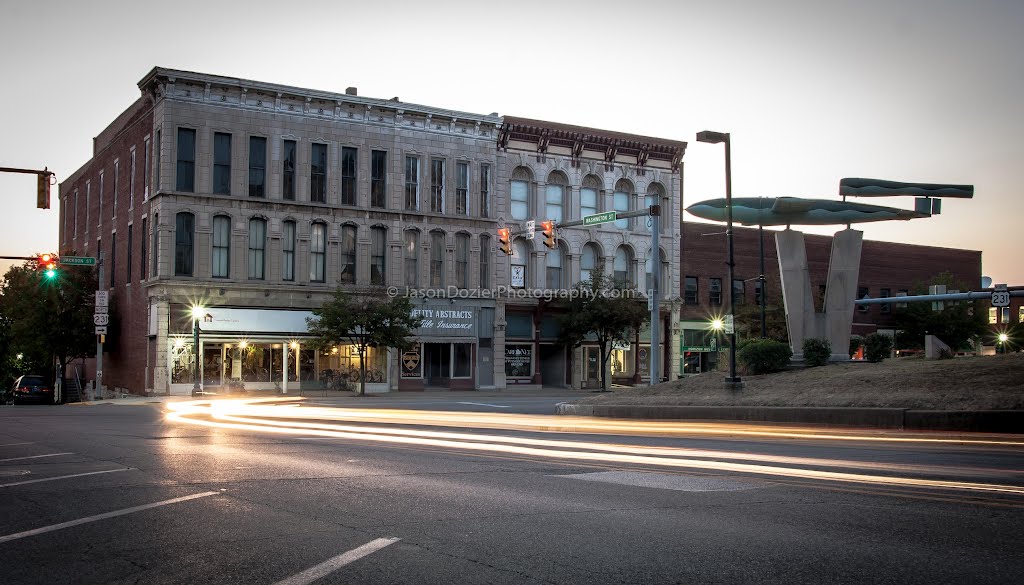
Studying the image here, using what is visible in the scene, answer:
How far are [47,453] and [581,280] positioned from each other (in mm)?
42610

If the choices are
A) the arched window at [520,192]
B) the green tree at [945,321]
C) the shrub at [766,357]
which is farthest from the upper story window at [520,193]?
the green tree at [945,321]

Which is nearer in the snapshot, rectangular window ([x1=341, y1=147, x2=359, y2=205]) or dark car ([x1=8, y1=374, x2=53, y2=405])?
dark car ([x1=8, y1=374, x2=53, y2=405])

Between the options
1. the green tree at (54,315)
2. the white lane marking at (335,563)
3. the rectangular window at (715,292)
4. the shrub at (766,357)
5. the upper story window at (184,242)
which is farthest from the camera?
the rectangular window at (715,292)

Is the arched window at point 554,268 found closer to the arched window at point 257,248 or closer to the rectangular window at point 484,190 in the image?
the rectangular window at point 484,190

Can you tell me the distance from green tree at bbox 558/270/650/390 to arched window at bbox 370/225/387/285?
1073cm

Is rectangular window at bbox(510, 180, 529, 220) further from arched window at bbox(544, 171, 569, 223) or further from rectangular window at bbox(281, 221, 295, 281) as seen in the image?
rectangular window at bbox(281, 221, 295, 281)

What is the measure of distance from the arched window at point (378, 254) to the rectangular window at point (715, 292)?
23991 mm

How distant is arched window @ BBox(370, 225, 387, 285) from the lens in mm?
49938

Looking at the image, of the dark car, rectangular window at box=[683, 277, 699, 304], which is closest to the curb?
the dark car

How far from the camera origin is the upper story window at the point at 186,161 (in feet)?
148

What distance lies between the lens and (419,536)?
747cm

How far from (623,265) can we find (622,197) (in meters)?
4.28

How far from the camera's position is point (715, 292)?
63188 mm

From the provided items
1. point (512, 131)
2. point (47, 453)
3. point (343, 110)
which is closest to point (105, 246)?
point (343, 110)
